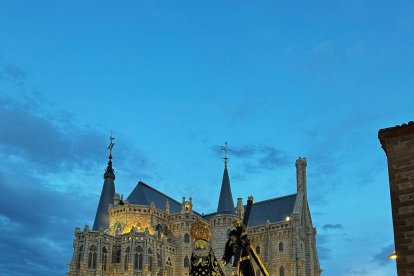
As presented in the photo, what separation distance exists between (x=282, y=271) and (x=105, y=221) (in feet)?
86.5

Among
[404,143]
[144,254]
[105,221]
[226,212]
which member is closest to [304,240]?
[226,212]

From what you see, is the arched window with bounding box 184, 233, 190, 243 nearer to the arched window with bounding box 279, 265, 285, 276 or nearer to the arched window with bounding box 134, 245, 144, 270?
the arched window with bounding box 134, 245, 144, 270

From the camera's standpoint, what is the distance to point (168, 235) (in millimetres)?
71438

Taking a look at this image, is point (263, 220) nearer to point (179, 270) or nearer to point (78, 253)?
point (179, 270)

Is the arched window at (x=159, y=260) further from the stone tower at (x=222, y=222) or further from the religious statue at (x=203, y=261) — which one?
the religious statue at (x=203, y=261)

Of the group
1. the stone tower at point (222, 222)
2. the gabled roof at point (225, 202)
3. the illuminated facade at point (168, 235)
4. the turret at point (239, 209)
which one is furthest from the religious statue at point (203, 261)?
the turret at point (239, 209)

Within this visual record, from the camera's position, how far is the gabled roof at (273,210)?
7569 cm

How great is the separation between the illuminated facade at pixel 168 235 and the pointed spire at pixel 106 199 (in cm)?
14

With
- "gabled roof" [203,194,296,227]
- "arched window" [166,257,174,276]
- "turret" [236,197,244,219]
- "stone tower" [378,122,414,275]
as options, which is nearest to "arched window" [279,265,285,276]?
"gabled roof" [203,194,296,227]

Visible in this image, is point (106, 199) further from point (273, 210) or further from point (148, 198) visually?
point (273, 210)

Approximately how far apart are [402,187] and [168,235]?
189ft

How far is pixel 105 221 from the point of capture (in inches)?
2830

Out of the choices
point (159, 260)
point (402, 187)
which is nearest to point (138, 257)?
point (159, 260)

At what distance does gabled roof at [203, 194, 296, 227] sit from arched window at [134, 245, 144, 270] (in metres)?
21.5
